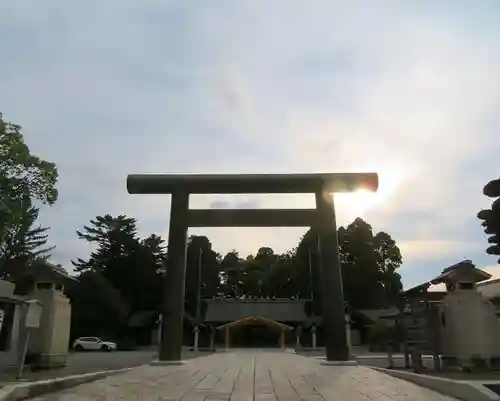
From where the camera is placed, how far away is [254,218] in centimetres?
1378

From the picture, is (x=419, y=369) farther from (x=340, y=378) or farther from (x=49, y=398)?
(x=49, y=398)

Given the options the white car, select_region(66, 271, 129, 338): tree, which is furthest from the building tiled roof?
the white car

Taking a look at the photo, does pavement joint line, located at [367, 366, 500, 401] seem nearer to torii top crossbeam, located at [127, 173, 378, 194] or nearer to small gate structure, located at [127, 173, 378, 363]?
small gate structure, located at [127, 173, 378, 363]

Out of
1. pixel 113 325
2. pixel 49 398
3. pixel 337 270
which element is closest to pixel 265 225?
pixel 337 270

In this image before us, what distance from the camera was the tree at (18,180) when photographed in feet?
68.9

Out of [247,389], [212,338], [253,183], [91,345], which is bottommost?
[247,389]

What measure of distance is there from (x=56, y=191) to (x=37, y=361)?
12.5m

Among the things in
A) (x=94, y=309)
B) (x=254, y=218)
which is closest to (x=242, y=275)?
Result: (x=94, y=309)

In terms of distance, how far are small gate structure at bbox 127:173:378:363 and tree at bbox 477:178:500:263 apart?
4.19 m

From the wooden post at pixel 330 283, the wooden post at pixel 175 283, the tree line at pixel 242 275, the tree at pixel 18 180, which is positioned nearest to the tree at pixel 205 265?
the tree line at pixel 242 275

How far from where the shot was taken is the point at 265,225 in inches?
547

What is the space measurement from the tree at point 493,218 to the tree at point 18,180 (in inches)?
698

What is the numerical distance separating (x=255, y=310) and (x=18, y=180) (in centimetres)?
2395

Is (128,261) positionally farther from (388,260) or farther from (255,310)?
(388,260)
